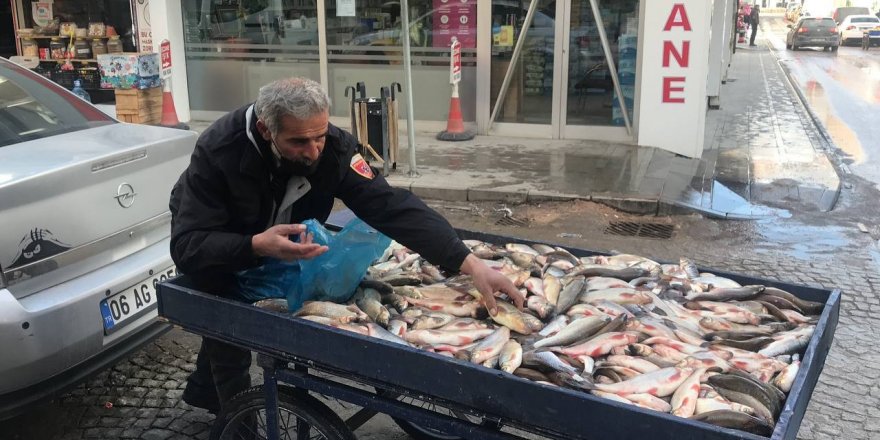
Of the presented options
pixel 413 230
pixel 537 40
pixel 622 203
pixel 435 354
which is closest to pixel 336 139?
pixel 413 230

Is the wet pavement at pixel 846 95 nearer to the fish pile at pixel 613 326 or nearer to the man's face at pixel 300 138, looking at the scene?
the fish pile at pixel 613 326

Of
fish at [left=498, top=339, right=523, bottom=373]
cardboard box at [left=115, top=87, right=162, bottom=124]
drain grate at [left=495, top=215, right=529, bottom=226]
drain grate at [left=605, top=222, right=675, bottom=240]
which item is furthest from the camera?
cardboard box at [left=115, top=87, right=162, bottom=124]

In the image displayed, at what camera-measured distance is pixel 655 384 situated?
7.86ft

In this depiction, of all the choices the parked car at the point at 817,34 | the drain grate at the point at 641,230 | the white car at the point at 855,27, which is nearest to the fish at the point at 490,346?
the drain grate at the point at 641,230

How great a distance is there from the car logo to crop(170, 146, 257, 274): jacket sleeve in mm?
1034

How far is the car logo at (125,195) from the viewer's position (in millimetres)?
3746

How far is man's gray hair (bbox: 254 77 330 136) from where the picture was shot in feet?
8.62

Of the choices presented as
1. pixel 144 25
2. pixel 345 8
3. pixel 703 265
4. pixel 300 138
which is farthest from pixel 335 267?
pixel 144 25

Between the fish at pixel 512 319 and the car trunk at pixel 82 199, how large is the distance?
193 cm

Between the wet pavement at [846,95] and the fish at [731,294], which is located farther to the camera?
the wet pavement at [846,95]

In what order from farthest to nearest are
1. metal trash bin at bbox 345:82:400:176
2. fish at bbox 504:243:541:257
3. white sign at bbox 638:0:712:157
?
white sign at bbox 638:0:712:157 → metal trash bin at bbox 345:82:400:176 → fish at bbox 504:243:541:257

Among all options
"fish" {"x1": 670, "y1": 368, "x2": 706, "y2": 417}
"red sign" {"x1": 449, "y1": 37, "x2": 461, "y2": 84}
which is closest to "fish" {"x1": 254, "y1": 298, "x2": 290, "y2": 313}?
"fish" {"x1": 670, "y1": 368, "x2": 706, "y2": 417}

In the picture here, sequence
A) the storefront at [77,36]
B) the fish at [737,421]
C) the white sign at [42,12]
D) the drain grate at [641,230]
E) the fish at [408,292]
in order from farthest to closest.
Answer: the white sign at [42,12] → the storefront at [77,36] → the drain grate at [641,230] → the fish at [408,292] → the fish at [737,421]

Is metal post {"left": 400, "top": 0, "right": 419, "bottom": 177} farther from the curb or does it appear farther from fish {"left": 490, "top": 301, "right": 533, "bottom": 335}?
fish {"left": 490, "top": 301, "right": 533, "bottom": 335}
